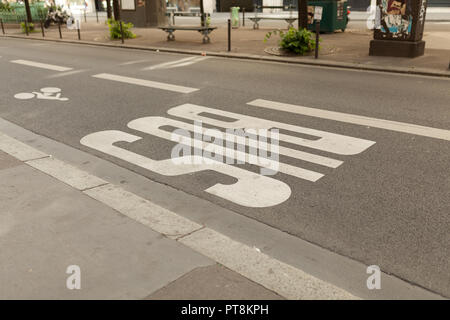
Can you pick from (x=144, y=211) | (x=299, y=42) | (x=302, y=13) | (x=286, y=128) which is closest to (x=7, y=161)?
(x=144, y=211)

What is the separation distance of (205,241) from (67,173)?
2374mm

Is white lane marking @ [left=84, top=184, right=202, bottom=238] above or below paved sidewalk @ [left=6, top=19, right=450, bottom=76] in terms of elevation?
below

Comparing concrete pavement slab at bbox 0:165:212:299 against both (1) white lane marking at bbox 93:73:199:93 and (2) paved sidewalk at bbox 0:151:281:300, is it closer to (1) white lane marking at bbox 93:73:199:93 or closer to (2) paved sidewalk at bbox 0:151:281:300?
(2) paved sidewalk at bbox 0:151:281:300

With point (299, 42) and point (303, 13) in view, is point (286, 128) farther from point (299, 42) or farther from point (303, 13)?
point (303, 13)

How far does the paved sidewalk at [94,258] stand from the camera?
3109 mm

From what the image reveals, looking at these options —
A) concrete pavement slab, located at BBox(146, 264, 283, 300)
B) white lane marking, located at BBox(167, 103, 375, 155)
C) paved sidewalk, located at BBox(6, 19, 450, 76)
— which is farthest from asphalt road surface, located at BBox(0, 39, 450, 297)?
concrete pavement slab, located at BBox(146, 264, 283, 300)

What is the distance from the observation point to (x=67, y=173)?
5332 mm

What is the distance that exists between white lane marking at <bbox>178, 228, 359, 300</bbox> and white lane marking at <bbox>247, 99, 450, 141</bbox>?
406 cm

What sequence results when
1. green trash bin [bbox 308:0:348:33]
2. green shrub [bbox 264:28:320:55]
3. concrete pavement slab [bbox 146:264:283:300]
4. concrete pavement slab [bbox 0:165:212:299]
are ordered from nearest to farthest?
concrete pavement slab [bbox 146:264:283:300] < concrete pavement slab [bbox 0:165:212:299] < green shrub [bbox 264:28:320:55] < green trash bin [bbox 308:0:348:33]

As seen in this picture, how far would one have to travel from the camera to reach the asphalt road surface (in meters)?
4.05

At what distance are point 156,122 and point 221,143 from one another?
159 cm

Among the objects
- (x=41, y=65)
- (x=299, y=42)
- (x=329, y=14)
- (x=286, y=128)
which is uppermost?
(x=329, y=14)

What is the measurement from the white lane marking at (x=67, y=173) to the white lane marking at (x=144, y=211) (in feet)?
0.62
